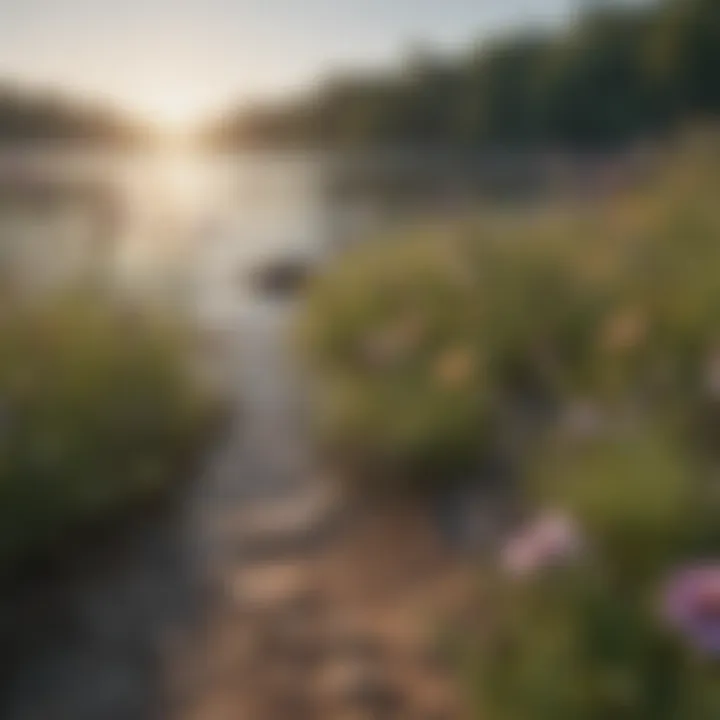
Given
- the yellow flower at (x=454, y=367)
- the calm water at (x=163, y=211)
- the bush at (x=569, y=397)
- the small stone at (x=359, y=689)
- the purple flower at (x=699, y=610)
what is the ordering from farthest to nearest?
the yellow flower at (x=454, y=367), the calm water at (x=163, y=211), the small stone at (x=359, y=689), the bush at (x=569, y=397), the purple flower at (x=699, y=610)

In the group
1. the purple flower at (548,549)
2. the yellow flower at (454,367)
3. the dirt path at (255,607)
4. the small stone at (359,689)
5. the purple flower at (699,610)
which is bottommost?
the purple flower at (699,610)

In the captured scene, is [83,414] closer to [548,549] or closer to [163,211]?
[163,211]

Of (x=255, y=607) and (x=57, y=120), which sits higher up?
(x=57, y=120)

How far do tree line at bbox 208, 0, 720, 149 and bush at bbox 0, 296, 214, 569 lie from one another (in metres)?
0.34

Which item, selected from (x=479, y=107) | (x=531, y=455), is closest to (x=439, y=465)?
(x=531, y=455)

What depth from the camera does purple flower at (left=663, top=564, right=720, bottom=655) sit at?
0.60 metres

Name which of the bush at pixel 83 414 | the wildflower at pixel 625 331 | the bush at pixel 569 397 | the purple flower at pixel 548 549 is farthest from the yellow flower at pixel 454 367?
the purple flower at pixel 548 549

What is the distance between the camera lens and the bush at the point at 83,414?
1.08m

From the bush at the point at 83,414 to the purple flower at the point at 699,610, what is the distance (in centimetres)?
65

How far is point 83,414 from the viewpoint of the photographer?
1184 mm

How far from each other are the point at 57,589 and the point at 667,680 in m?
0.58

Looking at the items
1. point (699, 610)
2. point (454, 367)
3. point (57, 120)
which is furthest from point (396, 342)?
point (699, 610)

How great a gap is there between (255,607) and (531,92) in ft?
1.81

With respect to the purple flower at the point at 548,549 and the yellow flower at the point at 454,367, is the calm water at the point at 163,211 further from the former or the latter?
the purple flower at the point at 548,549
